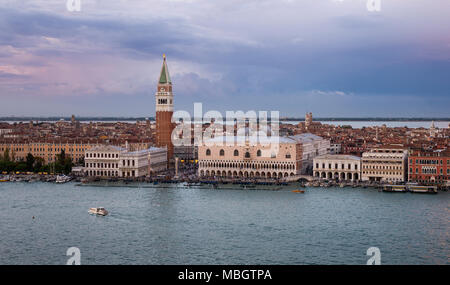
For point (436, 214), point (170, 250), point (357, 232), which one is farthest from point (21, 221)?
point (436, 214)

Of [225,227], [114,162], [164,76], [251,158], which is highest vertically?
[164,76]

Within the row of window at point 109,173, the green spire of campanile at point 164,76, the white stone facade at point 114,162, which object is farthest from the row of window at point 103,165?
the green spire of campanile at point 164,76

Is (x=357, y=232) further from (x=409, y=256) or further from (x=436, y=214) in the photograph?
(x=436, y=214)

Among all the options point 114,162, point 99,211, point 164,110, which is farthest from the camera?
point 164,110

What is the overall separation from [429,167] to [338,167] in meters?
2.91

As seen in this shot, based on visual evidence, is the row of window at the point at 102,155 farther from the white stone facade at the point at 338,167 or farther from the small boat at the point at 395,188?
the small boat at the point at 395,188

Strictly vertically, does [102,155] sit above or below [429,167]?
above

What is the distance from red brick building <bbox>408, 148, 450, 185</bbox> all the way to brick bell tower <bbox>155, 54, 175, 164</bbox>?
9779 millimetres

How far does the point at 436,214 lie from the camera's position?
13.4 m

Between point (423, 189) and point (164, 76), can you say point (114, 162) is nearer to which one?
point (164, 76)

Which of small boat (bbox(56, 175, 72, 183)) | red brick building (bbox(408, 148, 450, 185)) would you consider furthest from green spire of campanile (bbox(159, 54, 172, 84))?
red brick building (bbox(408, 148, 450, 185))

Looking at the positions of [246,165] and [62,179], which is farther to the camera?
[246,165]

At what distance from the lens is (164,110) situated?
2452 centimetres

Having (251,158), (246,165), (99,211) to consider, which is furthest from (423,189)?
(99,211)
